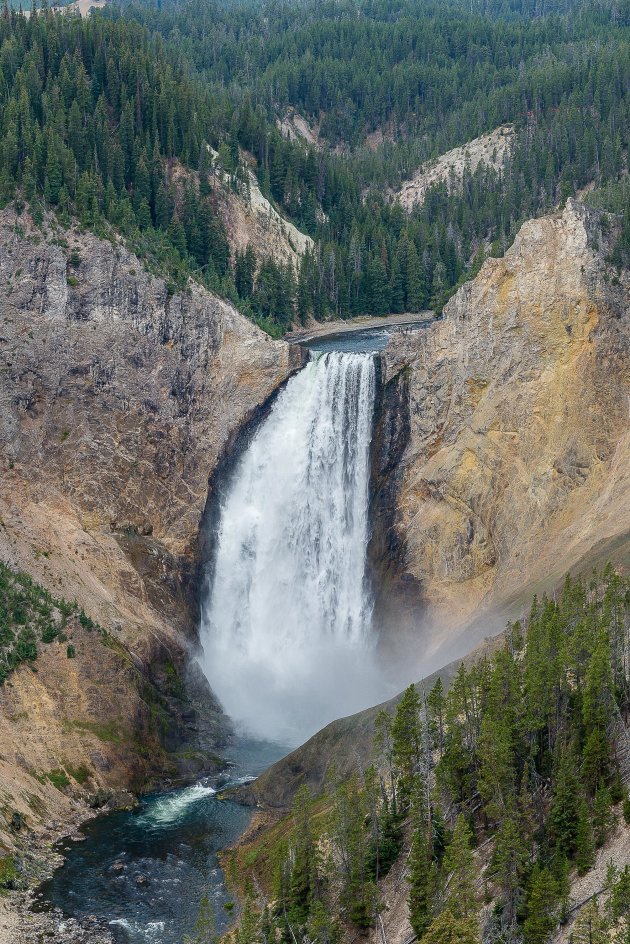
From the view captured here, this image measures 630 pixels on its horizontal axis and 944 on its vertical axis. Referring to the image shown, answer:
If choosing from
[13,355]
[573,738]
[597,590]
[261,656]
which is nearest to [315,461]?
[261,656]

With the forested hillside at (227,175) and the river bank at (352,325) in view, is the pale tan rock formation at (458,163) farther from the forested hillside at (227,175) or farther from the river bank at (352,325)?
the river bank at (352,325)

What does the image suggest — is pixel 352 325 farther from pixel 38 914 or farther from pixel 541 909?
pixel 541 909

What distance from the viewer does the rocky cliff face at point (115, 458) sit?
248 ft

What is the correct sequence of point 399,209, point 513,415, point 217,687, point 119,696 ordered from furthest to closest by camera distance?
point 399,209, point 217,687, point 513,415, point 119,696

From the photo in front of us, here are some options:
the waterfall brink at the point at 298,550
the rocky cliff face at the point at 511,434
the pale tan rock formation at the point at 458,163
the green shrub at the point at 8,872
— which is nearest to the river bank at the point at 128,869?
the green shrub at the point at 8,872

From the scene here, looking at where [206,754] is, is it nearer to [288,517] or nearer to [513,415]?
[288,517]

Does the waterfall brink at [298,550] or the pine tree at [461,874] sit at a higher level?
the waterfall brink at [298,550]

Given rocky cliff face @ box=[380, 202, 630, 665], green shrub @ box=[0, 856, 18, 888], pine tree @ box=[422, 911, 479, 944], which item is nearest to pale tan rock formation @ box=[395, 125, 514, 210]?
rocky cliff face @ box=[380, 202, 630, 665]

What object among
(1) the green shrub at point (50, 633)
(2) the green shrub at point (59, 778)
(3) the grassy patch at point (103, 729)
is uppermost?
(1) the green shrub at point (50, 633)

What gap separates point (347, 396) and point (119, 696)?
104 ft

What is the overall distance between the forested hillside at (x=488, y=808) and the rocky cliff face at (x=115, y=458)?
1928 centimetres

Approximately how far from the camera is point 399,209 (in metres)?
158

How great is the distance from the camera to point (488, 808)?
48750mm

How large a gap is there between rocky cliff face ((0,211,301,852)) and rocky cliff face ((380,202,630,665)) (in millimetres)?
Answer: 15883
